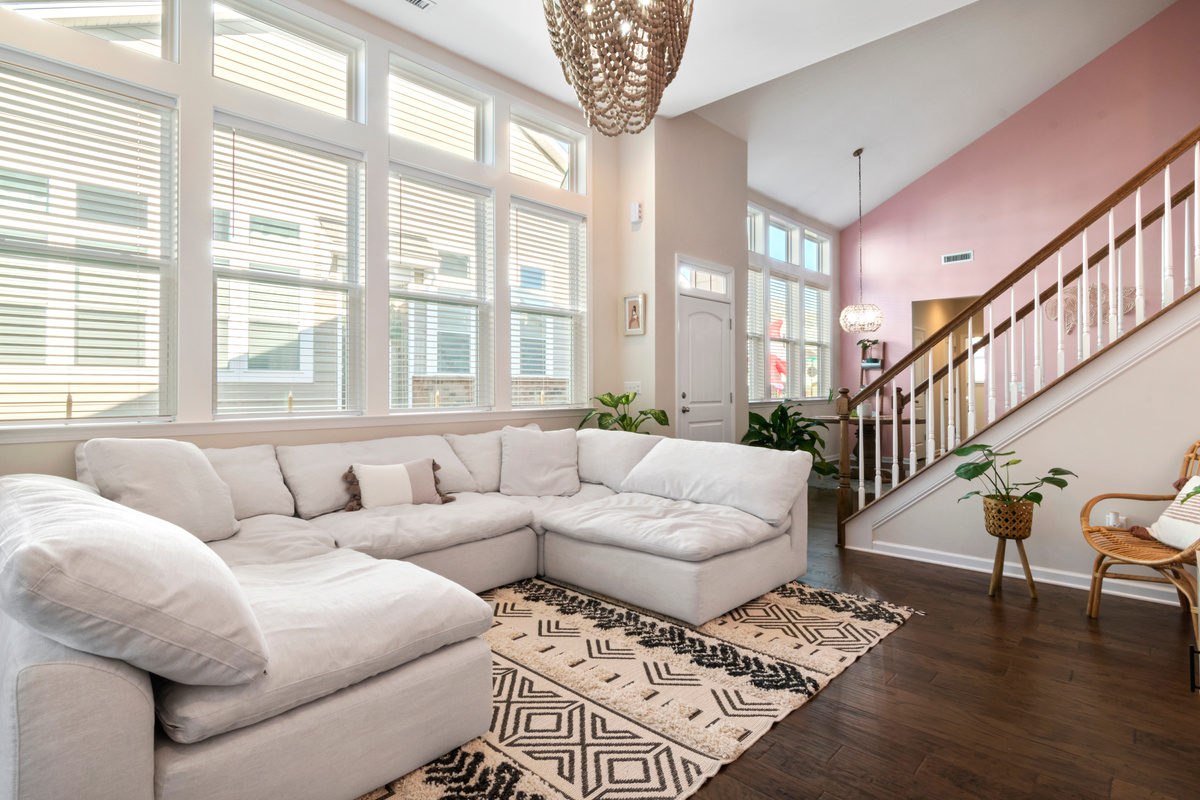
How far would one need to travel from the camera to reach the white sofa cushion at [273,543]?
94.0 inches

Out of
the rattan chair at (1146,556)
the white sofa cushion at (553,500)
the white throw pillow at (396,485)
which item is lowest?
the rattan chair at (1146,556)

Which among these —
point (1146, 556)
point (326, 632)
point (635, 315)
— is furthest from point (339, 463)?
point (1146, 556)

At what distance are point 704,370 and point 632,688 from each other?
152 inches

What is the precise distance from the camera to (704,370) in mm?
5715

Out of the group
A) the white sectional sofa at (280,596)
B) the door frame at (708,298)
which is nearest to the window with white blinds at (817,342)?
the door frame at (708,298)

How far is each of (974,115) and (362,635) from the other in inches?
314

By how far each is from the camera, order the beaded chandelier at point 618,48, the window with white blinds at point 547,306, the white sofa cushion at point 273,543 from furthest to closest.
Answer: the window with white blinds at point 547,306 → the white sofa cushion at point 273,543 → the beaded chandelier at point 618,48

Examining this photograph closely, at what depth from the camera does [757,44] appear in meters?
4.07

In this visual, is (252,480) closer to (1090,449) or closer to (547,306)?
(547,306)

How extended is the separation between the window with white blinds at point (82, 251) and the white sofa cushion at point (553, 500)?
189 centimetres

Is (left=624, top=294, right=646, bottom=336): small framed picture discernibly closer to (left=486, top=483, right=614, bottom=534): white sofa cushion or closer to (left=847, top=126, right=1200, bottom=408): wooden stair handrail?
(left=486, top=483, right=614, bottom=534): white sofa cushion

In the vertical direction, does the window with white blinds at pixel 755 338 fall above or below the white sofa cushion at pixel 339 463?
above

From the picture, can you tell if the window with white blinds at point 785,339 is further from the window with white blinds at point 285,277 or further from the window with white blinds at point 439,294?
the window with white blinds at point 285,277

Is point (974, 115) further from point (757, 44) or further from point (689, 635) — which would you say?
point (689, 635)
